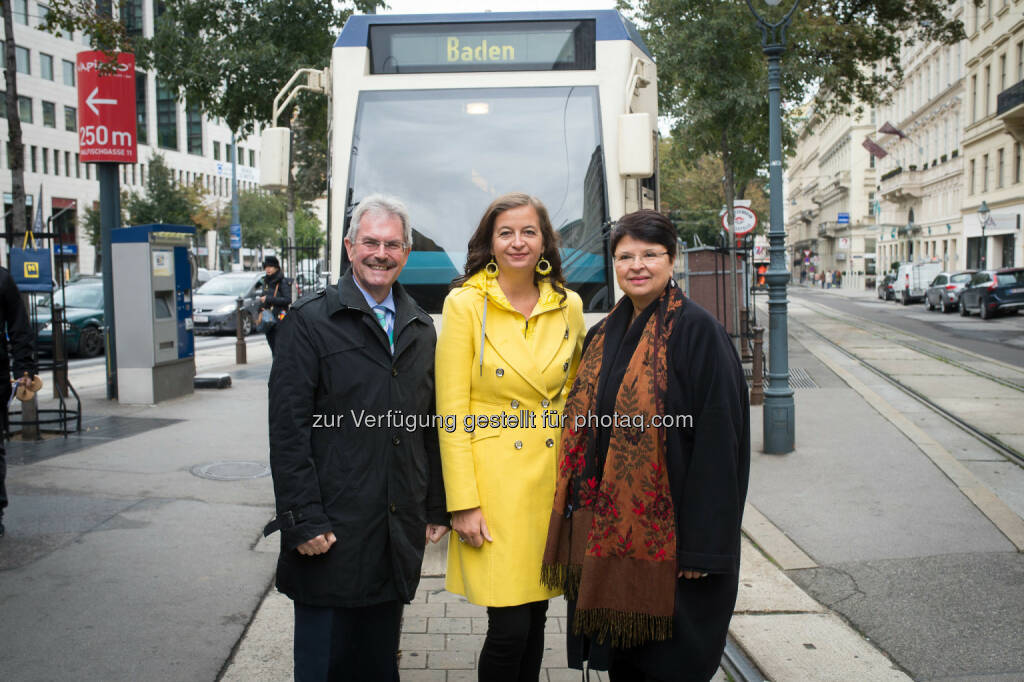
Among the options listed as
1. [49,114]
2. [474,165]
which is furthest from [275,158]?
[49,114]

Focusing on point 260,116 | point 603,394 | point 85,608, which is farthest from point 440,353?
point 260,116

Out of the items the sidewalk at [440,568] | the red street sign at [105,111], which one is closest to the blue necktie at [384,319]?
the sidewalk at [440,568]

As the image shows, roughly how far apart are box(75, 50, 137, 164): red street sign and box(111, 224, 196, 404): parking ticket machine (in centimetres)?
102

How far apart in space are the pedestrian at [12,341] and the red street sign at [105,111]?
638 centimetres

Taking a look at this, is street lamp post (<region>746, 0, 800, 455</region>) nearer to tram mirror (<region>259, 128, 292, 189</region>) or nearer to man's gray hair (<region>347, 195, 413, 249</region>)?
tram mirror (<region>259, 128, 292, 189</region>)

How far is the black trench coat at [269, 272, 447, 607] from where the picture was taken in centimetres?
273

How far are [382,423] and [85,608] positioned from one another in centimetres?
249

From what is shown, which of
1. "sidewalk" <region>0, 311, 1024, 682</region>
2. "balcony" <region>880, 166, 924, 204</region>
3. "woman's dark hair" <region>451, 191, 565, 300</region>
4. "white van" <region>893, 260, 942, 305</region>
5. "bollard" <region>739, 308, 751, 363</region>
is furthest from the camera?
"balcony" <region>880, 166, 924, 204</region>

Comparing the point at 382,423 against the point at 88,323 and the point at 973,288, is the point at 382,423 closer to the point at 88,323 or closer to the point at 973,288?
the point at 88,323

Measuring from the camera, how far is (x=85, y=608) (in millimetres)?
Result: 4367

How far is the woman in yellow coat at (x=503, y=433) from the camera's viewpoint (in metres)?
2.93

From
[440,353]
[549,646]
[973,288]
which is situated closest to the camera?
[440,353]

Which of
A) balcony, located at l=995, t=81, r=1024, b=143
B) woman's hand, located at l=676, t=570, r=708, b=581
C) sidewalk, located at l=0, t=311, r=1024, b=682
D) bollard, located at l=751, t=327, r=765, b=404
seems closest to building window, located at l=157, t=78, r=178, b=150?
balcony, located at l=995, t=81, r=1024, b=143

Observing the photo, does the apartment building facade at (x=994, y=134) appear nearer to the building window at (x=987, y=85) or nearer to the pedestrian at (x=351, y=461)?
the building window at (x=987, y=85)
